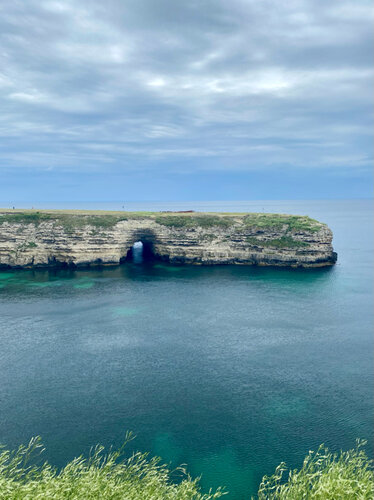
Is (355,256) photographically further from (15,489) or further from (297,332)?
(15,489)

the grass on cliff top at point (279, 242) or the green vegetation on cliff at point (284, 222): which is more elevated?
the green vegetation on cliff at point (284, 222)

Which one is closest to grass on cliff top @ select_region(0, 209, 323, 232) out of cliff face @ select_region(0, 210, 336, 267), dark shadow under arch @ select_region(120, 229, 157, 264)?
cliff face @ select_region(0, 210, 336, 267)

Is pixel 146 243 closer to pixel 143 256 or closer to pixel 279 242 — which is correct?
pixel 143 256

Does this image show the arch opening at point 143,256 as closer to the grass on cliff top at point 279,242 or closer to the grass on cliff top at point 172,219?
the grass on cliff top at point 172,219

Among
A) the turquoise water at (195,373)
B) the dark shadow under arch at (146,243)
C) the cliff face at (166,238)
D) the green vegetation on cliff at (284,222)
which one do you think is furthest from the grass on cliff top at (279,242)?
the dark shadow under arch at (146,243)

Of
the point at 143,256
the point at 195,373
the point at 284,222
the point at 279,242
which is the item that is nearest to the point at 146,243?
the point at 143,256

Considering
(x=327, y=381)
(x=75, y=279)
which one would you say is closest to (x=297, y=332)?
(x=327, y=381)

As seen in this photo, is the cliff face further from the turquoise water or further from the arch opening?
the turquoise water
